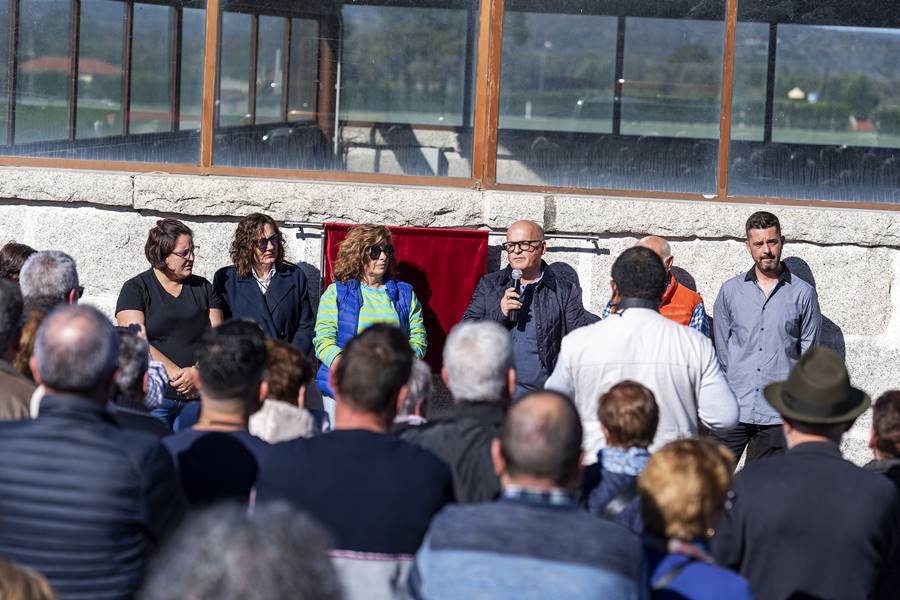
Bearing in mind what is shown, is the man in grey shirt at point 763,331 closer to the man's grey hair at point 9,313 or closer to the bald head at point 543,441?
the bald head at point 543,441

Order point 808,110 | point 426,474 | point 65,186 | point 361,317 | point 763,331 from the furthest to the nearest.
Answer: point 808,110 < point 65,186 < point 763,331 < point 361,317 < point 426,474

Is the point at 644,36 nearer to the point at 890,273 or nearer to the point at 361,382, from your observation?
the point at 890,273

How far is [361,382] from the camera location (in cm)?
310

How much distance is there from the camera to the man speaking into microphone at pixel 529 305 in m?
5.64

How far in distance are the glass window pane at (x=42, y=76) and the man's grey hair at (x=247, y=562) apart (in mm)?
5803

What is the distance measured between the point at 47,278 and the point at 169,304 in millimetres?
1027

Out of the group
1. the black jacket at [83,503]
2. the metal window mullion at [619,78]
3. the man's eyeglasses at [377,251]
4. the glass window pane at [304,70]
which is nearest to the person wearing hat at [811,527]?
the black jacket at [83,503]

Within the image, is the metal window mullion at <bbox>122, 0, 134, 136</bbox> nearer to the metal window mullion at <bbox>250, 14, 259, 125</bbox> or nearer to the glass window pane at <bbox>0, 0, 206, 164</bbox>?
the glass window pane at <bbox>0, 0, 206, 164</bbox>

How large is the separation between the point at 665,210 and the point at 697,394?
221 centimetres

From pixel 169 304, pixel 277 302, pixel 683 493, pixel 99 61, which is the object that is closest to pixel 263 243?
pixel 277 302

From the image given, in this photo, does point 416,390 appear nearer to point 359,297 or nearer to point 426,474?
point 426,474

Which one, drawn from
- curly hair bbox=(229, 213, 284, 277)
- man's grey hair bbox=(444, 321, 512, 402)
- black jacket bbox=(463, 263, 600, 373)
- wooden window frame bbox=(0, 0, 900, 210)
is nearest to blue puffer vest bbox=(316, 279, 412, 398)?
black jacket bbox=(463, 263, 600, 373)

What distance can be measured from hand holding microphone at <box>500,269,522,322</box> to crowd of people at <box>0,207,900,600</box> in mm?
1200

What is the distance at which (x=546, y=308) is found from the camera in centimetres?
573
